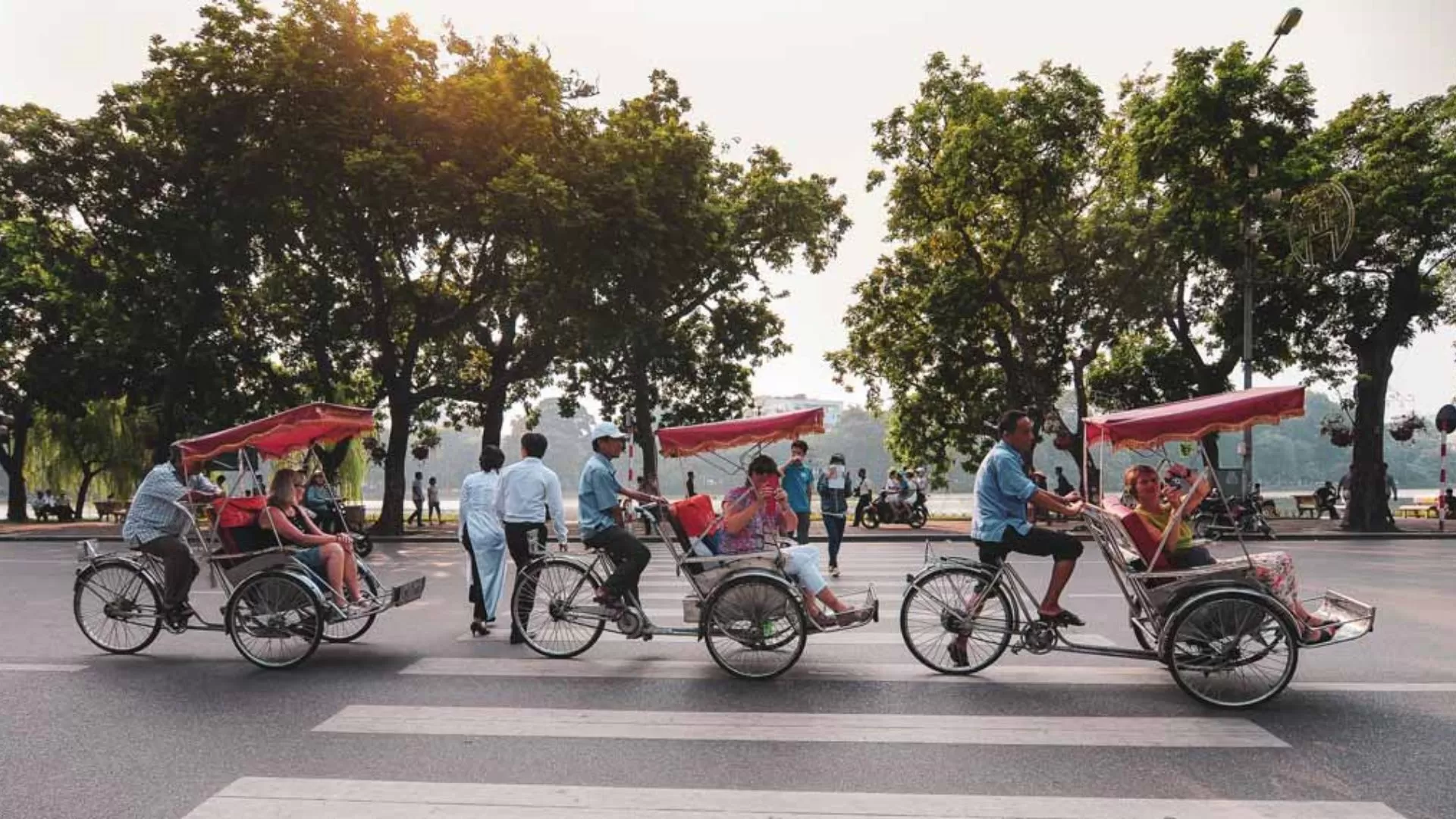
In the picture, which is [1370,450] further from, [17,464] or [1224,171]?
[17,464]

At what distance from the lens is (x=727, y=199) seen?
27750 mm

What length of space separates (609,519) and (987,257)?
24.2 m

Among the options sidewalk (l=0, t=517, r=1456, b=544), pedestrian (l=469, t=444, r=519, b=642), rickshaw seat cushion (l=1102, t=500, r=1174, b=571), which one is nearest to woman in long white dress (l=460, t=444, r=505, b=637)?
pedestrian (l=469, t=444, r=519, b=642)

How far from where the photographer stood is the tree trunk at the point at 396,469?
2444 cm

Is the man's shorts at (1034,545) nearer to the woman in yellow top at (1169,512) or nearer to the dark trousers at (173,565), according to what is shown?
the woman in yellow top at (1169,512)

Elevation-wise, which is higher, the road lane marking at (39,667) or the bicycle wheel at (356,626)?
the bicycle wheel at (356,626)

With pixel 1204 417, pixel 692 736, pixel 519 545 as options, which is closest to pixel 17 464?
pixel 519 545

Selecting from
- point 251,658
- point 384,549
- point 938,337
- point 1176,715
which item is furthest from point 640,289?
point 1176,715

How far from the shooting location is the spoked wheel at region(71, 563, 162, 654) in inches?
303

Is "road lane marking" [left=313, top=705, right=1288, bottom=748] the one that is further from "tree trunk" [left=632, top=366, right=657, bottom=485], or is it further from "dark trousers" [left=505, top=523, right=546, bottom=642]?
"tree trunk" [left=632, top=366, right=657, bottom=485]

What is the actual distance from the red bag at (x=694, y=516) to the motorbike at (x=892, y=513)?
18.9 m

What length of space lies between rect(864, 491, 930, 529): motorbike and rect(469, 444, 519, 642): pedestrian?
18.1m

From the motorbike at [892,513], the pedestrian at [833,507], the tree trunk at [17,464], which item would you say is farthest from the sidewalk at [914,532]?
the pedestrian at [833,507]

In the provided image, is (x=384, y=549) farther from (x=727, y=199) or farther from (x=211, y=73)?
(x=727, y=199)
